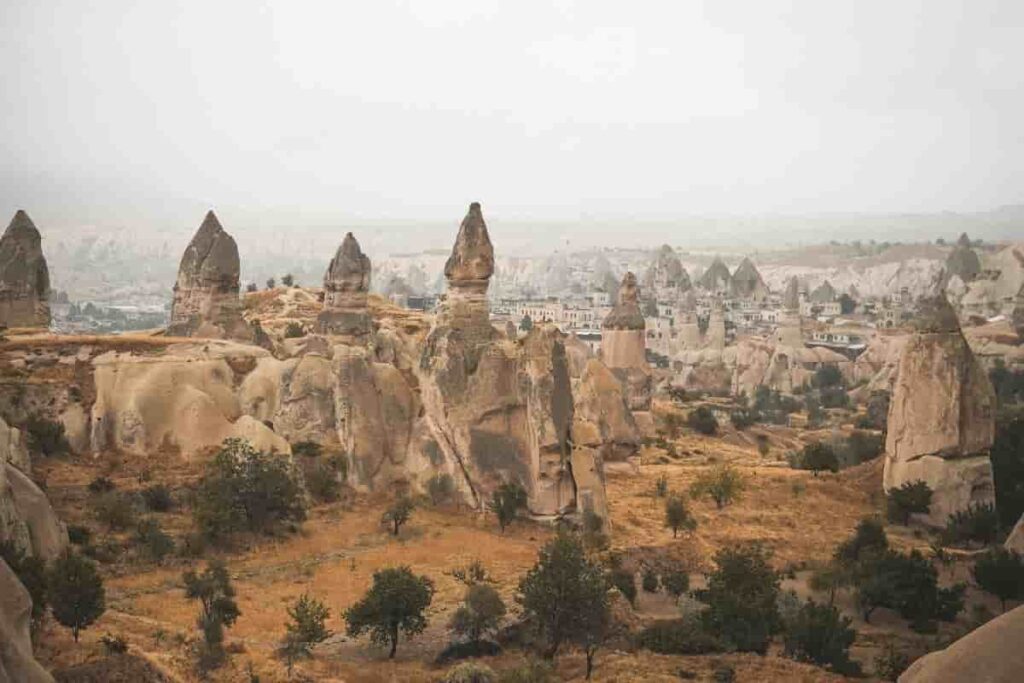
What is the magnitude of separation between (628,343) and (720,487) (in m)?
14.8

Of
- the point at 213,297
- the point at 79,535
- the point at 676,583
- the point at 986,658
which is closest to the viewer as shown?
the point at 986,658

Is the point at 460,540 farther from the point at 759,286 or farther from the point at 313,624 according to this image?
the point at 759,286

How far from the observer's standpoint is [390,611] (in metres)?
14.0

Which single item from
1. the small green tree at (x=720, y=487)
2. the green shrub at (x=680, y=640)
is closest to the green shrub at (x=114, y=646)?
the green shrub at (x=680, y=640)

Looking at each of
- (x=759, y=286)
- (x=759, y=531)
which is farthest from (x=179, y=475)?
(x=759, y=286)

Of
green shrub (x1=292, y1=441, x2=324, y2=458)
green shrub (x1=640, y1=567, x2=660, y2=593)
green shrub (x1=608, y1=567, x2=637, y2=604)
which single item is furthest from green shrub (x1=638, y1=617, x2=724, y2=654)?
green shrub (x1=292, y1=441, x2=324, y2=458)

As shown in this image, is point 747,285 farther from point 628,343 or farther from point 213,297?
point 213,297

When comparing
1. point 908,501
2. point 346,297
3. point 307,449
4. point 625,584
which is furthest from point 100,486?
point 908,501

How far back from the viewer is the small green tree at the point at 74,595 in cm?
1139

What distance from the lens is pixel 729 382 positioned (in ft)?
204

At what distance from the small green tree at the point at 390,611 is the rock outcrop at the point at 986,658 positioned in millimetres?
7410

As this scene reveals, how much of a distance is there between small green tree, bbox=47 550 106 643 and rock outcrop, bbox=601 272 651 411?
2837 centimetres

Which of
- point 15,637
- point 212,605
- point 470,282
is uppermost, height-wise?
point 470,282

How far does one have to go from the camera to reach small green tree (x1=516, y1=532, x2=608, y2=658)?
45.5 ft
